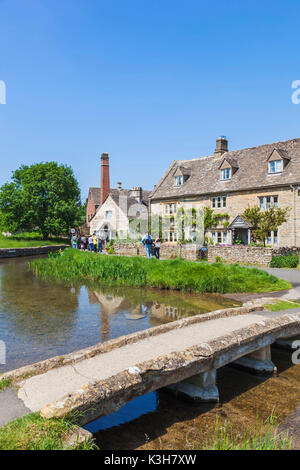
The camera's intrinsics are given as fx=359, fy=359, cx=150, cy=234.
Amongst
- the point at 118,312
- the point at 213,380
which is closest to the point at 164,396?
the point at 213,380

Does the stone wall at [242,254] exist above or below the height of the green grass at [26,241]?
below

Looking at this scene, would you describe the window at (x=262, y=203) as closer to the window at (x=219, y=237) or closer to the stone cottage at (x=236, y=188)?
the stone cottage at (x=236, y=188)

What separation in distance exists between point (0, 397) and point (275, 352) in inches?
276

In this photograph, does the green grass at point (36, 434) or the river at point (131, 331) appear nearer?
the green grass at point (36, 434)

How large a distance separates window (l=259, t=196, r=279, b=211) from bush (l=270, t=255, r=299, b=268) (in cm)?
758

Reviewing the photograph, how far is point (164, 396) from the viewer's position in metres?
6.99

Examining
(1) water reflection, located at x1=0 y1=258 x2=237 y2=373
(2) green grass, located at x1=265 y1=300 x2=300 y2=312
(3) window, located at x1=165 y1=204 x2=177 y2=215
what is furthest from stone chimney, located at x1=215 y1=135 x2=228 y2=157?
(2) green grass, located at x1=265 y1=300 x2=300 y2=312

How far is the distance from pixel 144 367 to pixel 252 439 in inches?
74.9

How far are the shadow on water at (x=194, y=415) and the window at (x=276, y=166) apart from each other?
25208mm

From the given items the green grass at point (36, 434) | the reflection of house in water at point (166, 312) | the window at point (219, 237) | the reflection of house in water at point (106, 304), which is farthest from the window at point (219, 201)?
the green grass at point (36, 434)

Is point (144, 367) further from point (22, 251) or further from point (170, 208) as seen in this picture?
point (22, 251)

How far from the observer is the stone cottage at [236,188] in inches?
1141

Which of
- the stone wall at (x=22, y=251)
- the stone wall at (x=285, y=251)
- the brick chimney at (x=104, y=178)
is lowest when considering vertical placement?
the stone wall at (x=22, y=251)
